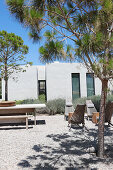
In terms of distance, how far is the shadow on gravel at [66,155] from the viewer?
2795 millimetres

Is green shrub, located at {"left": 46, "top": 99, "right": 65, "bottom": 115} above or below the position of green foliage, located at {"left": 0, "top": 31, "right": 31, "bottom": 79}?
below

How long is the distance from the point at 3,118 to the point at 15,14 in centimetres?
369

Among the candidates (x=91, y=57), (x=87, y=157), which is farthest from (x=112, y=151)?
(x=91, y=57)

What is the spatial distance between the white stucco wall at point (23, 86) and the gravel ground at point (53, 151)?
8.46 meters

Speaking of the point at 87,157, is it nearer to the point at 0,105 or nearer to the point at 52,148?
the point at 52,148

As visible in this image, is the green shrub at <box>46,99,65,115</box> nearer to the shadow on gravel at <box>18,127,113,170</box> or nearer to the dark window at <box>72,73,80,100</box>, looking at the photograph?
the dark window at <box>72,73,80,100</box>

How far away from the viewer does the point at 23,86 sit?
1310 centimetres

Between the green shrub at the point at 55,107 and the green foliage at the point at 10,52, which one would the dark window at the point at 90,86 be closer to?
the green shrub at the point at 55,107

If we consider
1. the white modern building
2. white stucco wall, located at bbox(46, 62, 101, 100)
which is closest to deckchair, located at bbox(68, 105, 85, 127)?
the white modern building

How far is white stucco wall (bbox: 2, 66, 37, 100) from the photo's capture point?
13008mm

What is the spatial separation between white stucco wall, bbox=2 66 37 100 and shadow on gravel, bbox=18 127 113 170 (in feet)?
29.5

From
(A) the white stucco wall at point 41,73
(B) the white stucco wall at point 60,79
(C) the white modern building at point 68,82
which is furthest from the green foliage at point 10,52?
(A) the white stucco wall at point 41,73

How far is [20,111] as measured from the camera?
6.09m

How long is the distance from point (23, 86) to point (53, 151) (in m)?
10.1
